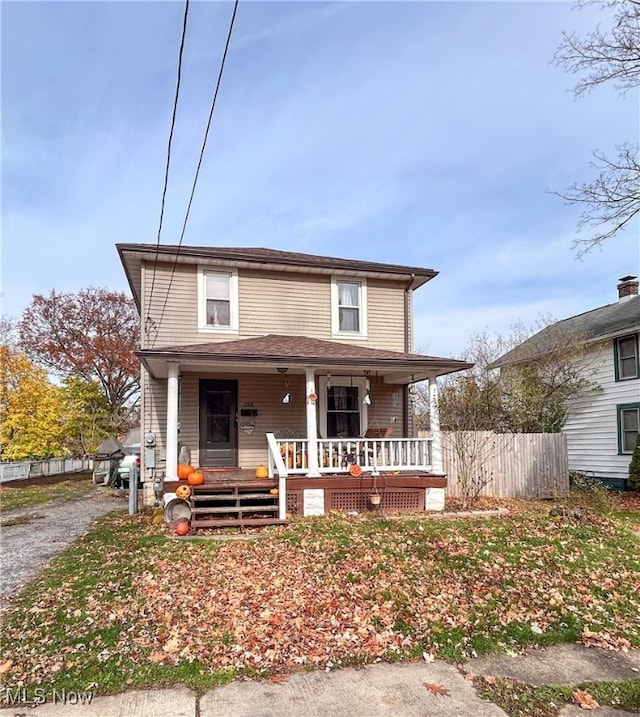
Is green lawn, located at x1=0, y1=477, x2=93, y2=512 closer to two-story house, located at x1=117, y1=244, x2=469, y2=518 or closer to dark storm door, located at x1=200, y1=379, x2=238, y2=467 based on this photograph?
two-story house, located at x1=117, y1=244, x2=469, y2=518

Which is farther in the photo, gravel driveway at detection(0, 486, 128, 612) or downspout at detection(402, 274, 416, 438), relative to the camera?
downspout at detection(402, 274, 416, 438)

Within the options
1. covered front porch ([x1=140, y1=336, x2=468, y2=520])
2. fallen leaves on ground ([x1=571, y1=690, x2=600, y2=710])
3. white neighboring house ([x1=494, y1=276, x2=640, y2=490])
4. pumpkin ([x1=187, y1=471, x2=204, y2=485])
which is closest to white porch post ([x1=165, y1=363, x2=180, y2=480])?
covered front porch ([x1=140, y1=336, x2=468, y2=520])

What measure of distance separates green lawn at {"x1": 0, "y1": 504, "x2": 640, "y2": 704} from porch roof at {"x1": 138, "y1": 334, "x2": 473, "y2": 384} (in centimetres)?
323

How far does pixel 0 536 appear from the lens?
8516 millimetres

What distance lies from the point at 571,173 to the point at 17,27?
1203cm

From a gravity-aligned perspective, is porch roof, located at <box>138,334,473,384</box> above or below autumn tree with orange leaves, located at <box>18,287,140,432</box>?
below

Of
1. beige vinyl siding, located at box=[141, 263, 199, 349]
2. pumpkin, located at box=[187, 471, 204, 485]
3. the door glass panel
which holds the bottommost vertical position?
pumpkin, located at box=[187, 471, 204, 485]

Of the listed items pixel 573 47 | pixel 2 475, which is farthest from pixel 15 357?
pixel 573 47

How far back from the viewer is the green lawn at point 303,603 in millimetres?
3916

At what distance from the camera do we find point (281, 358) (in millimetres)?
9445

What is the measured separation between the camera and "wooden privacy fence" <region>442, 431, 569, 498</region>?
1223cm

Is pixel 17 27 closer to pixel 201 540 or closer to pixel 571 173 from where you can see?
pixel 201 540

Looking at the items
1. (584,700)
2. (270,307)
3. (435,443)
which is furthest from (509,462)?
(584,700)

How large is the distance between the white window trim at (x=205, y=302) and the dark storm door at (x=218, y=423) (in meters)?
1.22
